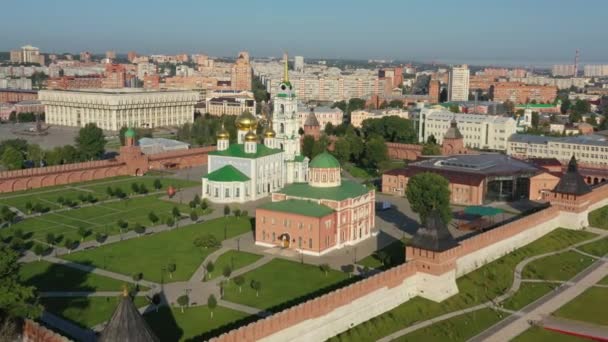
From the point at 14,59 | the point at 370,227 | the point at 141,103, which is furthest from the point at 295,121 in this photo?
the point at 14,59

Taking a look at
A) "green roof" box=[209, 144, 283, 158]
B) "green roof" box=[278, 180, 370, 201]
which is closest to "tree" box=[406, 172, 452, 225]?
"green roof" box=[278, 180, 370, 201]

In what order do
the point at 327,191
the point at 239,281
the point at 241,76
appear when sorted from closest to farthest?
the point at 239,281 → the point at 327,191 → the point at 241,76

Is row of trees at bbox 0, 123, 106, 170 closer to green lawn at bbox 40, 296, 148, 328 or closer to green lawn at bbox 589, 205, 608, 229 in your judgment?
green lawn at bbox 40, 296, 148, 328

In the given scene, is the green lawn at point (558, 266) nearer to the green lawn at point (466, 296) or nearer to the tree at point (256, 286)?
the green lawn at point (466, 296)

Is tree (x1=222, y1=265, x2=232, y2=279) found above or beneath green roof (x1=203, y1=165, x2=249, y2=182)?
beneath

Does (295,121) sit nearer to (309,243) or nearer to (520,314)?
(309,243)

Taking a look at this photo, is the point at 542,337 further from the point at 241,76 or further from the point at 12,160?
the point at 241,76

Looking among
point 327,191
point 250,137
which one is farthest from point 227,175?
point 327,191
